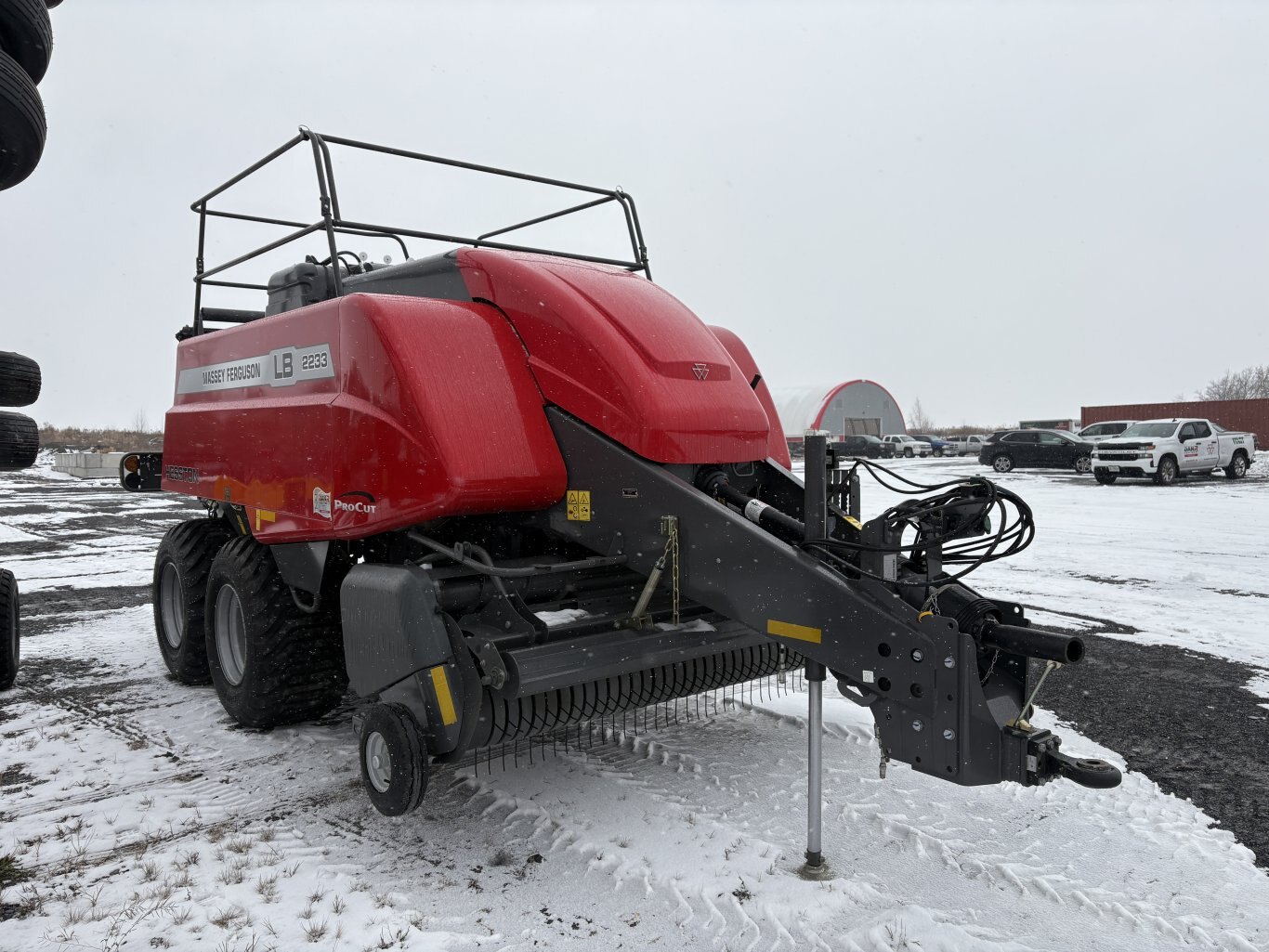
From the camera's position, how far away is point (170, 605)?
19.5 ft

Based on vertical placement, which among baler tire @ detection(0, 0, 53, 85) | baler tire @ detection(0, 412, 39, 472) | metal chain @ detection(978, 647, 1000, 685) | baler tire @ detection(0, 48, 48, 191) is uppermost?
baler tire @ detection(0, 0, 53, 85)

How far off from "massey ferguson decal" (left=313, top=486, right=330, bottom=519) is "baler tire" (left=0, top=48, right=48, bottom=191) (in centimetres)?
172

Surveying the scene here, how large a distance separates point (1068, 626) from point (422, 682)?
549 centimetres

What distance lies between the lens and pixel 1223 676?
18.5 feet

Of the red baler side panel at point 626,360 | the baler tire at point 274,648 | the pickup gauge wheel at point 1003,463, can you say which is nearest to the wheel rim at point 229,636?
the baler tire at point 274,648

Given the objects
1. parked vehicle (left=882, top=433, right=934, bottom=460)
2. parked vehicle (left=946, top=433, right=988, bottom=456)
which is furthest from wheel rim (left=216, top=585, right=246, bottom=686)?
parked vehicle (left=946, top=433, right=988, bottom=456)

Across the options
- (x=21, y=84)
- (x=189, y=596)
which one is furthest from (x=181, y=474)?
(x=21, y=84)

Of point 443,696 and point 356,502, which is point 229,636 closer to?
point 356,502

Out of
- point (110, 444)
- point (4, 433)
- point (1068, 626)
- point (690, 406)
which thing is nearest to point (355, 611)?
point (690, 406)

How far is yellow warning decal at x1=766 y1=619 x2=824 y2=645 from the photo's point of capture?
304cm

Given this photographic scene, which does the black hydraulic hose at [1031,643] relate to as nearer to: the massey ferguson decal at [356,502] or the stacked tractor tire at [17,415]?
the massey ferguson decal at [356,502]

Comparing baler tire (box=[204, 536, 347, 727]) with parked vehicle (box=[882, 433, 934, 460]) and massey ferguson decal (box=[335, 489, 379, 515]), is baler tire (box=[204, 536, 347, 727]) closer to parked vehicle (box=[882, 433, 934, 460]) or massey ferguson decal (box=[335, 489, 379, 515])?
massey ferguson decal (box=[335, 489, 379, 515])

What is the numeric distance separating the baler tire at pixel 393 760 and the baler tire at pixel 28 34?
9.50ft

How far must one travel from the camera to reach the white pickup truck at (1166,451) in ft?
68.3
